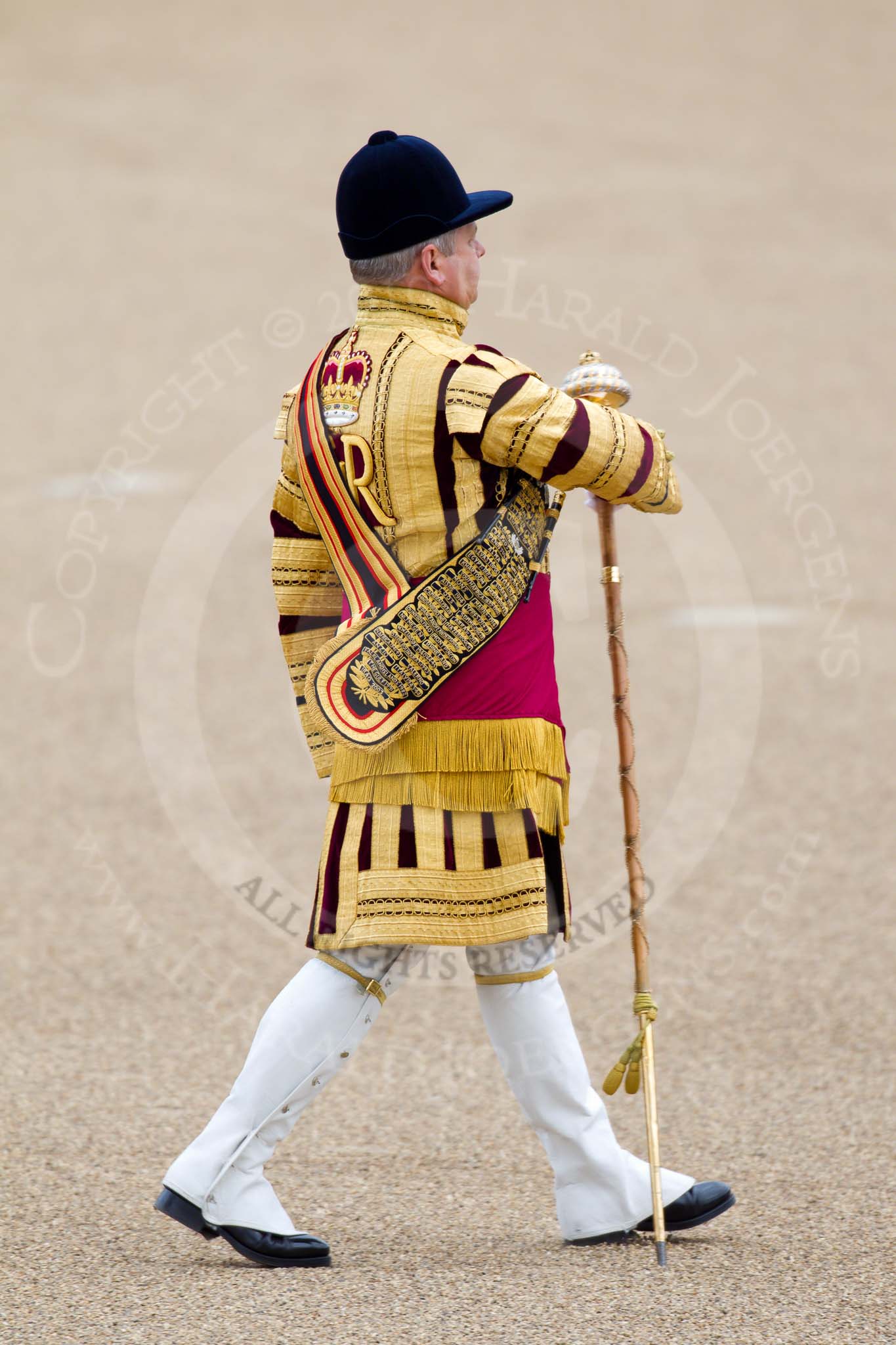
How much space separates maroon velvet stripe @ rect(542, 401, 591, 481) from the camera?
234 cm

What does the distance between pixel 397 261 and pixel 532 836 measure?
995 millimetres

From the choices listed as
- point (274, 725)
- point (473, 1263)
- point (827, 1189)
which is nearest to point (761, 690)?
point (274, 725)

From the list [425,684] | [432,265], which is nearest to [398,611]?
[425,684]

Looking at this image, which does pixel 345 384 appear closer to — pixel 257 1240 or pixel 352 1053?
pixel 352 1053

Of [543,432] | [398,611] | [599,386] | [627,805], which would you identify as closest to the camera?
[543,432]

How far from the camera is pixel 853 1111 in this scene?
3377mm

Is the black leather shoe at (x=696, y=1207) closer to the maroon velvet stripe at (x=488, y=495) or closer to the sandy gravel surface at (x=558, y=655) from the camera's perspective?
the sandy gravel surface at (x=558, y=655)

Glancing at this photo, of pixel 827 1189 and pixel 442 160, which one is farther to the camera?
pixel 827 1189

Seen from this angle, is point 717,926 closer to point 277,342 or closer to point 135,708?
point 135,708

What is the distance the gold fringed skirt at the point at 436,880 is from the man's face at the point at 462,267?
88 cm

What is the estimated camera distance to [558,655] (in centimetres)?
703

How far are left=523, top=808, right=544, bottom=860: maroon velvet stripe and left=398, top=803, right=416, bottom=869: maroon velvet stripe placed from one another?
19 cm

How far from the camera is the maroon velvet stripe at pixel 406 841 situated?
7.98ft

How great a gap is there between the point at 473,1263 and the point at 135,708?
14.3 feet
